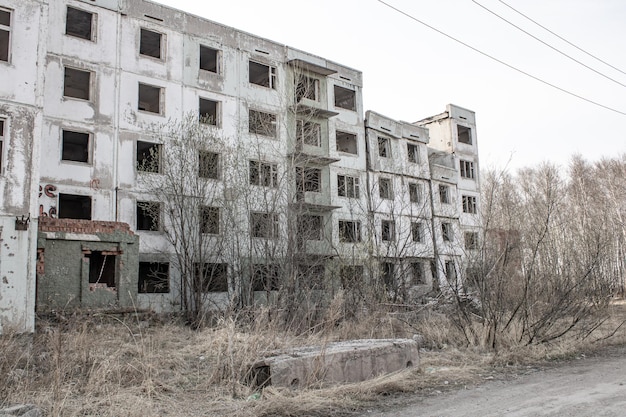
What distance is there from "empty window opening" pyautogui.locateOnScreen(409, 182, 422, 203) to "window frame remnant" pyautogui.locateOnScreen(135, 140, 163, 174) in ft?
59.9

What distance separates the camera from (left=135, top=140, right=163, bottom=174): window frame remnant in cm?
2497

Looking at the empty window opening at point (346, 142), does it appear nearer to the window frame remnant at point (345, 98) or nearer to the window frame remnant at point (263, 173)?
the window frame remnant at point (345, 98)

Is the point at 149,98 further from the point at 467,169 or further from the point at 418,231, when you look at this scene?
the point at 467,169

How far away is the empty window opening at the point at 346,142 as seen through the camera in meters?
34.6

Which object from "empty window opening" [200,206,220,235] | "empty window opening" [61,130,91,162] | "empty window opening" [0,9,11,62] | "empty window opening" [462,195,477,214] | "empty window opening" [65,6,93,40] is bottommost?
"empty window opening" [200,206,220,235]

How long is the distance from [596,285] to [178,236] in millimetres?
17288

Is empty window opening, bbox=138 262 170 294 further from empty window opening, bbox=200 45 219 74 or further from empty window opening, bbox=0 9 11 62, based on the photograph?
empty window opening, bbox=200 45 219 74

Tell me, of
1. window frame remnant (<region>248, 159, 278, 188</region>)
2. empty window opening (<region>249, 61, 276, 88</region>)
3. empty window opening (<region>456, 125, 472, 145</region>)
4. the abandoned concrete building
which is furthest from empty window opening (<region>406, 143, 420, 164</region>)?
window frame remnant (<region>248, 159, 278, 188</region>)

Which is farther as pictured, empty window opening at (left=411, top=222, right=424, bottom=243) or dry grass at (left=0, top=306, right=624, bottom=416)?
empty window opening at (left=411, top=222, right=424, bottom=243)

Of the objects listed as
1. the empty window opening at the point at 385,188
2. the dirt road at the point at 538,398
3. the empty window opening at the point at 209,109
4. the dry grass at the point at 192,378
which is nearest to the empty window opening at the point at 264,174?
the empty window opening at the point at 209,109

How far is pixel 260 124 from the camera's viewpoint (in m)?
29.4

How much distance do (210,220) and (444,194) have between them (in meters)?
20.5

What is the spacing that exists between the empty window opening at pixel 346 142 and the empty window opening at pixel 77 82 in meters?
15.3

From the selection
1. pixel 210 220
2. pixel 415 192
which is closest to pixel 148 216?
pixel 210 220
